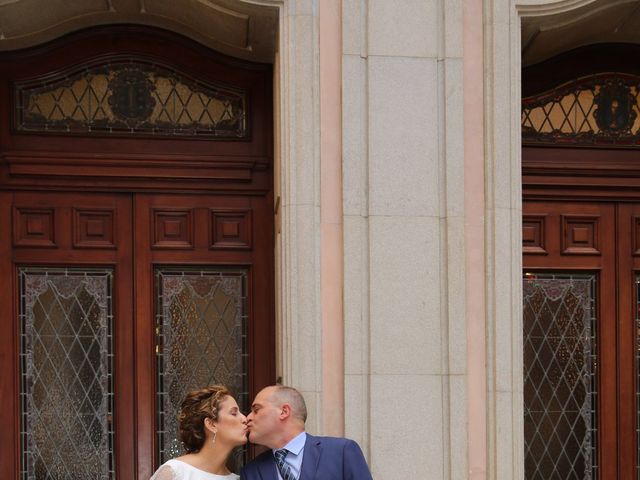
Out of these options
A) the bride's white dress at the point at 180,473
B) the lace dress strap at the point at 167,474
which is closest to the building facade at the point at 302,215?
the bride's white dress at the point at 180,473

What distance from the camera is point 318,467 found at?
5926 millimetres

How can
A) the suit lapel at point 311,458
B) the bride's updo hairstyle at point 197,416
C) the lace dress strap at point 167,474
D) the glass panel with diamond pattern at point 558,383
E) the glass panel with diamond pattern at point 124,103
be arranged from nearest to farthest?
the lace dress strap at point 167,474 → the suit lapel at point 311,458 → the bride's updo hairstyle at point 197,416 → the glass panel with diamond pattern at point 124,103 → the glass panel with diamond pattern at point 558,383

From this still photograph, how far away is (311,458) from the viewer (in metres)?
5.95

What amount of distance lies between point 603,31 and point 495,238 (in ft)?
5.92

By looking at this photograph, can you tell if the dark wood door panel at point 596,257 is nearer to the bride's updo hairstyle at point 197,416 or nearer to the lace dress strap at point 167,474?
the bride's updo hairstyle at point 197,416

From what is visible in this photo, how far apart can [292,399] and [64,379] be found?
2.06 meters

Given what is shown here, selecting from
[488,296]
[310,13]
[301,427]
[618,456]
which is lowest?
[618,456]

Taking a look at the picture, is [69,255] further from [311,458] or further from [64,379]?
[311,458]

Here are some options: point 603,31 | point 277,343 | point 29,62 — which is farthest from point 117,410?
point 603,31

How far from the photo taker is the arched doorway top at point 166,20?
23.1ft

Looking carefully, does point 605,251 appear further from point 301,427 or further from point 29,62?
point 29,62

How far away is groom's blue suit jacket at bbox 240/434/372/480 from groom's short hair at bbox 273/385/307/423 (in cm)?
14

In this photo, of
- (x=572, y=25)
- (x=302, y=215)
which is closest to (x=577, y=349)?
(x=572, y=25)

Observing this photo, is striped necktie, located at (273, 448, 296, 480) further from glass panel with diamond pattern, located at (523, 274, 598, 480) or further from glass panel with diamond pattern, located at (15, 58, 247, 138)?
glass panel with diamond pattern, located at (15, 58, 247, 138)
